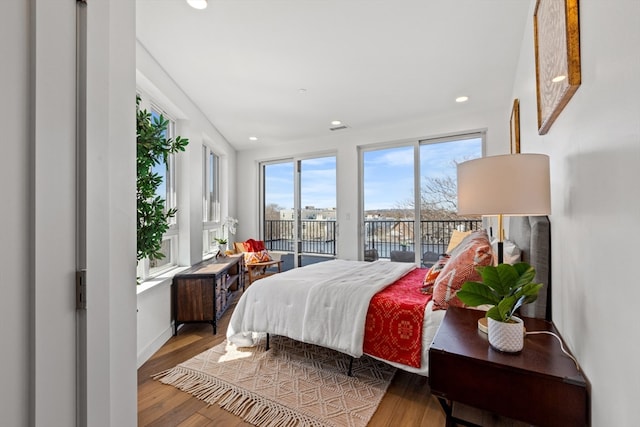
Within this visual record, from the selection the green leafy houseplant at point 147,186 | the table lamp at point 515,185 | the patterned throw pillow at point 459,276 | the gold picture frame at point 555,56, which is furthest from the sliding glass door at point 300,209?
the table lamp at point 515,185

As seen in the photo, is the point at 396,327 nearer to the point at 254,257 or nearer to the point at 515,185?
the point at 515,185

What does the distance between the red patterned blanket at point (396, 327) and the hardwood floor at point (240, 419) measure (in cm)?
26

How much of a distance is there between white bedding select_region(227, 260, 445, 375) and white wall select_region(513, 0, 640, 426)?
2.86 ft

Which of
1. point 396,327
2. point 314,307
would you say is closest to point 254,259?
point 314,307

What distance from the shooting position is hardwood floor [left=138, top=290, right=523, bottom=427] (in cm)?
164

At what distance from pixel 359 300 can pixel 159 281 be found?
1.91 m

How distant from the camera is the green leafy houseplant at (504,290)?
113 centimetres

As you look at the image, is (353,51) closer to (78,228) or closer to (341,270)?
(341,270)

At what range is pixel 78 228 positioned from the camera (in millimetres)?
812

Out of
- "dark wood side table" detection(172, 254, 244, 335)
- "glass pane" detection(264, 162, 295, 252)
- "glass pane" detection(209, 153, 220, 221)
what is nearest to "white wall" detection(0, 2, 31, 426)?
"dark wood side table" detection(172, 254, 244, 335)

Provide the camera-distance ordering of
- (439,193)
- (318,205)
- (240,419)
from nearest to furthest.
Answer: (240,419) → (439,193) → (318,205)

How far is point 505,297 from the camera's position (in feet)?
3.88

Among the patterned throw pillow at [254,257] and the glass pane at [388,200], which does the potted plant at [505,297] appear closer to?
the glass pane at [388,200]

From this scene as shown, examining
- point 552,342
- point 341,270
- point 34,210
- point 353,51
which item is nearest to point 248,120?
point 353,51
